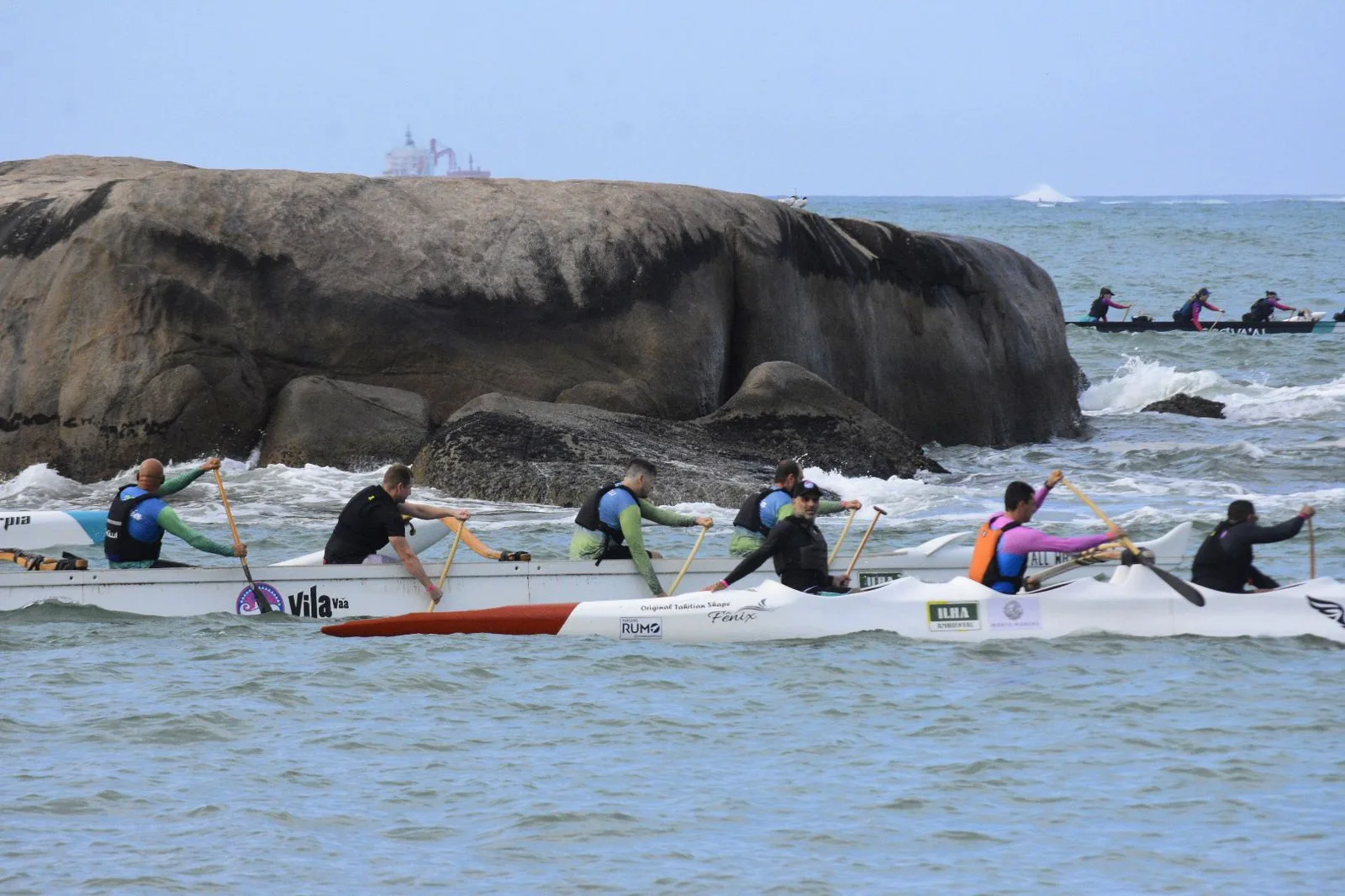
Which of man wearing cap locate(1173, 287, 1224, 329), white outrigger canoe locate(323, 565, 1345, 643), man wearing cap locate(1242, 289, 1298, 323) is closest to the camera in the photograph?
white outrigger canoe locate(323, 565, 1345, 643)

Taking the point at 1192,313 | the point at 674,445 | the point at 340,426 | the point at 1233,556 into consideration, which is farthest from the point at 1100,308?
the point at 1233,556

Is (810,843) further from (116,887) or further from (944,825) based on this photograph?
(116,887)

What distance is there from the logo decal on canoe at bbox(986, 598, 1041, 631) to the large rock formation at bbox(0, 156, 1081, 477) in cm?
1082

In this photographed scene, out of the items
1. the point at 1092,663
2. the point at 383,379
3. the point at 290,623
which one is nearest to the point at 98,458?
the point at 383,379

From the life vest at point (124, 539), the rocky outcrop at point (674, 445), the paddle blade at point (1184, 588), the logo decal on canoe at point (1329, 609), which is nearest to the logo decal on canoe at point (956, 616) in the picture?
the paddle blade at point (1184, 588)

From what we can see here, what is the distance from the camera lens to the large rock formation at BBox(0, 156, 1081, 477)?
23125mm

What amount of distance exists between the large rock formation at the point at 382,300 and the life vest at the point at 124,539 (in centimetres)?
778

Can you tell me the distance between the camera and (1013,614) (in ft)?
45.9

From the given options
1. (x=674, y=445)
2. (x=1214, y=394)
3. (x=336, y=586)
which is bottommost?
(x=336, y=586)

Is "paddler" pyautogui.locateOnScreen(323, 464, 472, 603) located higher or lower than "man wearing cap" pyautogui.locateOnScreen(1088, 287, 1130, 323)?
lower

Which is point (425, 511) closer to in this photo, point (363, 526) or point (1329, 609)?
point (363, 526)

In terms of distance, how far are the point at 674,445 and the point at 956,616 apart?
8.51 m

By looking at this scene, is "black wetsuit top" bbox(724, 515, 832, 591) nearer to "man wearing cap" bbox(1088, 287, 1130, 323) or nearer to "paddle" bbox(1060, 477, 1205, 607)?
"paddle" bbox(1060, 477, 1205, 607)

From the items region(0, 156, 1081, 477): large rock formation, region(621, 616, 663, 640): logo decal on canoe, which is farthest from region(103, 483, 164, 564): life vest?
region(0, 156, 1081, 477): large rock formation
